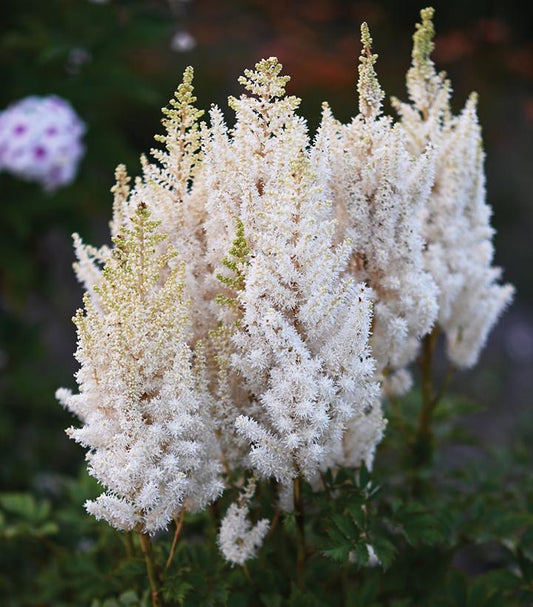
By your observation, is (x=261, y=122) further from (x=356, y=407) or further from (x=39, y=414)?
(x=39, y=414)

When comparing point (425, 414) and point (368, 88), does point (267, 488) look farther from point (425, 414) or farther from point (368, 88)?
point (368, 88)

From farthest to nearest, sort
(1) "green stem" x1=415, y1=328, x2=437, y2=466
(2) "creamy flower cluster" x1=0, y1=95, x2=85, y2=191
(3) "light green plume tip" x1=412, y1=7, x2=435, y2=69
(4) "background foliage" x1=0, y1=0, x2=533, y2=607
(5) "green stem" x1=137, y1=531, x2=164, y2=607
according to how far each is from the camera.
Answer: (2) "creamy flower cluster" x1=0, y1=95, x2=85, y2=191 < (1) "green stem" x1=415, y1=328, x2=437, y2=466 < (4) "background foliage" x1=0, y1=0, x2=533, y2=607 < (3) "light green plume tip" x1=412, y1=7, x2=435, y2=69 < (5) "green stem" x1=137, y1=531, x2=164, y2=607

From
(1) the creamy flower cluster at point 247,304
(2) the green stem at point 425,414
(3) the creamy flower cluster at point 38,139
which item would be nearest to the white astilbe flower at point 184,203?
(1) the creamy flower cluster at point 247,304

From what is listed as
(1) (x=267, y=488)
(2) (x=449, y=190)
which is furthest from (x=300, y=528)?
(2) (x=449, y=190)

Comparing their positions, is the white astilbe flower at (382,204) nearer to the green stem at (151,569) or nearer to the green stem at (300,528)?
the green stem at (300,528)

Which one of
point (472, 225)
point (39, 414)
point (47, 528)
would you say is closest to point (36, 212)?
point (39, 414)

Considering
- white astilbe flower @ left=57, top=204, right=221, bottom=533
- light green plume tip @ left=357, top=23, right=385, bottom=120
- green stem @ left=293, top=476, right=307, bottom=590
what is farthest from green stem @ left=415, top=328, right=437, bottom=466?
white astilbe flower @ left=57, top=204, right=221, bottom=533

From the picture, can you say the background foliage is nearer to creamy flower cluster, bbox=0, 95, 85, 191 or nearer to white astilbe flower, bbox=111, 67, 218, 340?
creamy flower cluster, bbox=0, 95, 85, 191
